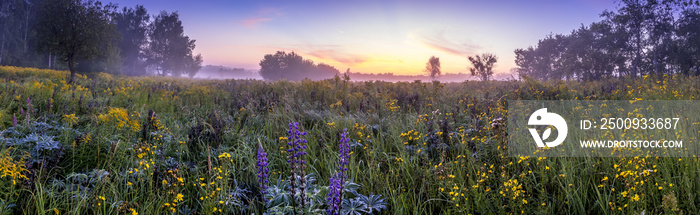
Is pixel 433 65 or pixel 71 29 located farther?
pixel 433 65

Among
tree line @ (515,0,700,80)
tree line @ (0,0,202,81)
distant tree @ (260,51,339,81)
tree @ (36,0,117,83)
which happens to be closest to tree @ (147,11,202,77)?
tree line @ (0,0,202,81)

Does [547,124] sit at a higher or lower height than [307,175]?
higher

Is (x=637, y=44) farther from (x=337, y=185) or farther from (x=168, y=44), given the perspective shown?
(x=168, y=44)

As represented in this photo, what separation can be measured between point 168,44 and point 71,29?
39.3 metres

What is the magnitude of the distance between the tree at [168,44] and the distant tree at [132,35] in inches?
59.7

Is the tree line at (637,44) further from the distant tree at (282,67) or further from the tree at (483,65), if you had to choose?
the distant tree at (282,67)

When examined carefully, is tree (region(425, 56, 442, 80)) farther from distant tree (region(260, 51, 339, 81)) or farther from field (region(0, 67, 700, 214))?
field (region(0, 67, 700, 214))

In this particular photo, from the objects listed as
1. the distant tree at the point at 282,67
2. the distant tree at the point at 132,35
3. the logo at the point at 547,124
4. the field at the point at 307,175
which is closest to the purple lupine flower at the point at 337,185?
the field at the point at 307,175

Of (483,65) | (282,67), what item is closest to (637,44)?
(483,65)

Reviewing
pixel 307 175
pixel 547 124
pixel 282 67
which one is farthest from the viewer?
pixel 282 67

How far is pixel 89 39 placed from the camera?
23250 mm

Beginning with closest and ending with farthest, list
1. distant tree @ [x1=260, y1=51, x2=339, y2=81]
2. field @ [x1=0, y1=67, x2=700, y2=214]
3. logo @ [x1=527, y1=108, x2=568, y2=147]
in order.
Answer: field @ [x1=0, y1=67, x2=700, y2=214] → logo @ [x1=527, y1=108, x2=568, y2=147] → distant tree @ [x1=260, y1=51, x2=339, y2=81]

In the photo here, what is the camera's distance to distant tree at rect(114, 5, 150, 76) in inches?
2094

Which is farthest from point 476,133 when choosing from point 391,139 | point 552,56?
point 552,56
